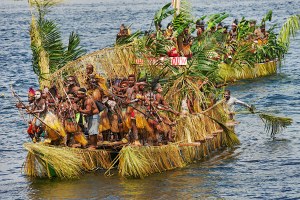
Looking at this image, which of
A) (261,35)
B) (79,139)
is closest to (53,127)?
(79,139)

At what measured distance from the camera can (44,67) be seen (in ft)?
86.9

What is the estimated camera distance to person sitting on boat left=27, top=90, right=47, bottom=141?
78.3ft

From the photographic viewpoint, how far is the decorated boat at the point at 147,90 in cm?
2377

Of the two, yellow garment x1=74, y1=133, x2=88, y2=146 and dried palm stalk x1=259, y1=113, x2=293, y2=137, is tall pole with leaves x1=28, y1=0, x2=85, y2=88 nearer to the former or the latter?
yellow garment x1=74, y1=133, x2=88, y2=146

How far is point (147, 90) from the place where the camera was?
25531 mm

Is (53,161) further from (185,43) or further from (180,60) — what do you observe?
(185,43)

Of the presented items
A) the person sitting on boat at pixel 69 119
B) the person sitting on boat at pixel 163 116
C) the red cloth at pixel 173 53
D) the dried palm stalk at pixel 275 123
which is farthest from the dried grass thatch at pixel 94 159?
the dried palm stalk at pixel 275 123

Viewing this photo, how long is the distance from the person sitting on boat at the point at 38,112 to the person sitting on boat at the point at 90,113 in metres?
0.97

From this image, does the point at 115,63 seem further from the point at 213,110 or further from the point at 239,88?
the point at 239,88

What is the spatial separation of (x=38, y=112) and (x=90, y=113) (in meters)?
1.39

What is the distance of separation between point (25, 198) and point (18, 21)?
76039 mm

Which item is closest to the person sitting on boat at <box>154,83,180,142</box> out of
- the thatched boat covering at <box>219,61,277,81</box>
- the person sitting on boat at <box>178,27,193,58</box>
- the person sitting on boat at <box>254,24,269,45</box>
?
the person sitting on boat at <box>178,27,193,58</box>

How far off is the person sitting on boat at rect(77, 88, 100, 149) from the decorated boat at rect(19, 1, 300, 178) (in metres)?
0.18

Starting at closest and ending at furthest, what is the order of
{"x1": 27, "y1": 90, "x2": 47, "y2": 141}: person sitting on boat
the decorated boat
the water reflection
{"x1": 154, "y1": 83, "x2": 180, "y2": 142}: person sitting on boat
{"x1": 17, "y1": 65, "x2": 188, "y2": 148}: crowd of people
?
the water reflection → the decorated boat → {"x1": 27, "y1": 90, "x2": 47, "y2": 141}: person sitting on boat → {"x1": 17, "y1": 65, "x2": 188, "y2": 148}: crowd of people → {"x1": 154, "y1": 83, "x2": 180, "y2": 142}: person sitting on boat
